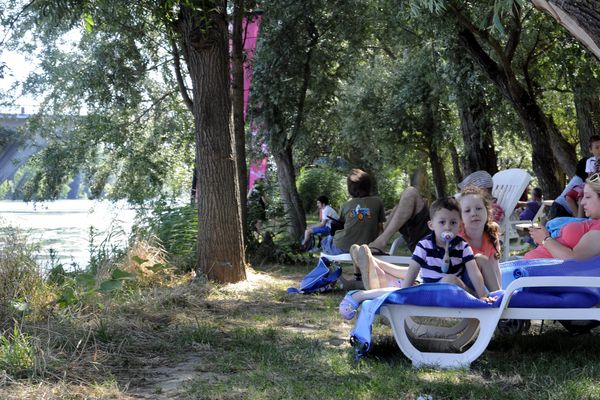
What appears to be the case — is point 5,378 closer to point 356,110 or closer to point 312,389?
point 312,389

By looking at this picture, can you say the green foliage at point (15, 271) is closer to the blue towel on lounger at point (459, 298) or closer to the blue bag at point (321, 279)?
the blue towel on lounger at point (459, 298)

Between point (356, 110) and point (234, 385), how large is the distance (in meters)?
22.2

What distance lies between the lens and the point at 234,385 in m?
4.07

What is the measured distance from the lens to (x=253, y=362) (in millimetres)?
4695

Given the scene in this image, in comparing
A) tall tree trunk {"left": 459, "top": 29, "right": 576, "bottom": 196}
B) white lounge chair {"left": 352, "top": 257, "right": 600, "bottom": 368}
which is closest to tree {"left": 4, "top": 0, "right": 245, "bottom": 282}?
white lounge chair {"left": 352, "top": 257, "right": 600, "bottom": 368}

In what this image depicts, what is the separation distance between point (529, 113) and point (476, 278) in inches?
358

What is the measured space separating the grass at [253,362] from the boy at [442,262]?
404 mm

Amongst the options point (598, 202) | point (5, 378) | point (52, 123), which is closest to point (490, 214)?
point (598, 202)

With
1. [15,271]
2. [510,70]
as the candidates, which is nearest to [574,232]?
[15,271]

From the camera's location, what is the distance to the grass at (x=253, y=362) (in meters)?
3.91

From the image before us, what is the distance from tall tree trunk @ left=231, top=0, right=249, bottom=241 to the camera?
36.7 feet

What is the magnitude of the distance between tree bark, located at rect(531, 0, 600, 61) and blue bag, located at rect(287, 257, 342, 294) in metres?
4.18

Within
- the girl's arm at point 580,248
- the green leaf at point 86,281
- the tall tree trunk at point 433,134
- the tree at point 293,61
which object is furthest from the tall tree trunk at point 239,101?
the tall tree trunk at point 433,134

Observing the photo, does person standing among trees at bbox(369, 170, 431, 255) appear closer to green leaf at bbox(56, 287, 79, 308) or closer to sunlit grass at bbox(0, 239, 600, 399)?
sunlit grass at bbox(0, 239, 600, 399)
